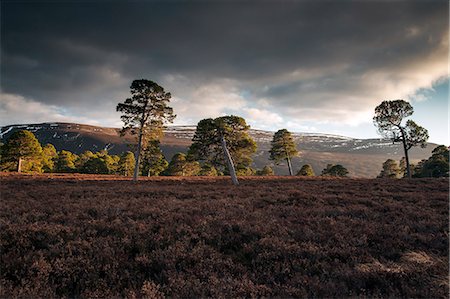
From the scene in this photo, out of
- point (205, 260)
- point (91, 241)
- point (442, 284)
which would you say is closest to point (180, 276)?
point (205, 260)

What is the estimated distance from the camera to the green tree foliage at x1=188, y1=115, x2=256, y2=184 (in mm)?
27906

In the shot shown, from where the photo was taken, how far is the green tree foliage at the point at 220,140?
27906 mm

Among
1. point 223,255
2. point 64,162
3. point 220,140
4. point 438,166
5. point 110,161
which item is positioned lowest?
point 64,162

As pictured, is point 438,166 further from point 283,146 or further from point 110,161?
point 110,161

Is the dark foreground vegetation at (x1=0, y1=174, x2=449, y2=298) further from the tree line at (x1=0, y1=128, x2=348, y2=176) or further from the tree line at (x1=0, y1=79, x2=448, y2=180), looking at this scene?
the tree line at (x1=0, y1=128, x2=348, y2=176)

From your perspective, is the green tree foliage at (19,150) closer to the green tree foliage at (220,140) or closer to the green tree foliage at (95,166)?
the green tree foliage at (95,166)

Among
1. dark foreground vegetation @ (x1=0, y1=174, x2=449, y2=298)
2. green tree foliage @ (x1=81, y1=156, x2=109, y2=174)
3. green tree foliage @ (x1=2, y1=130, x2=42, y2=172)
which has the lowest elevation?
green tree foliage @ (x1=81, y1=156, x2=109, y2=174)

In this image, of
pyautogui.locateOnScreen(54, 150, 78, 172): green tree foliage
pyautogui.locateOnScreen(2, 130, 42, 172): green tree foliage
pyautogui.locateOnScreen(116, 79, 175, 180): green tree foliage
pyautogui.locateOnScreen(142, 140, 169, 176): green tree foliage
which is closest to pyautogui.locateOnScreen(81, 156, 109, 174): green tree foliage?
pyautogui.locateOnScreen(54, 150, 78, 172): green tree foliage

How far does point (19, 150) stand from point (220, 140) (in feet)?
142

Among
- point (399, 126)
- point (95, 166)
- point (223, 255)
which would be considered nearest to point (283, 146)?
point (399, 126)

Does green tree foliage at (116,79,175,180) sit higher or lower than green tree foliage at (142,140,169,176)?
higher

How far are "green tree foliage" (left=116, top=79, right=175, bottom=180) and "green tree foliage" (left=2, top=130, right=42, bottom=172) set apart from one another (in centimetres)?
3424

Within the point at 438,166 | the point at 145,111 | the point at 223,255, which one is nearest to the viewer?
the point at 223,255

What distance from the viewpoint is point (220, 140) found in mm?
28266
